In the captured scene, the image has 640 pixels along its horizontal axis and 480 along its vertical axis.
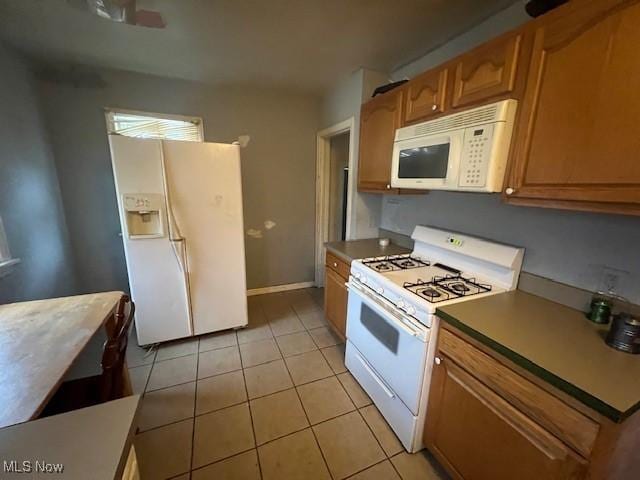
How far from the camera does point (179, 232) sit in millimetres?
2105

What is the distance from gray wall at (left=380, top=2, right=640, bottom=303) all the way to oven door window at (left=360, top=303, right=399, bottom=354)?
820mm

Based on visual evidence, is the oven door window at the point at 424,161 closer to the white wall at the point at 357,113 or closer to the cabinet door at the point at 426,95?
the cabinet door at the point at 426,95

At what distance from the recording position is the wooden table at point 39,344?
2.60ft

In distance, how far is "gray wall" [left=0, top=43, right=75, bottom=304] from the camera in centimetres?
174

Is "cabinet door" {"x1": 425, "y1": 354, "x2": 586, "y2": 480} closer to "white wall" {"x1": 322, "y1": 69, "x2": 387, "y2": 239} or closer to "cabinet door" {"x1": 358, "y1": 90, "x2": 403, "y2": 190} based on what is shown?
"cabinet door" {"x1": 358, "y1": 90, "x2": 403, "y2": 190}

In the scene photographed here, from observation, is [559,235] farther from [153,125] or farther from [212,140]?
[153,125]

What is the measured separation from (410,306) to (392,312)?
0.15m

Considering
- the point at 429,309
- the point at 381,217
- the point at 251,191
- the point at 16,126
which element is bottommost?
the point at 429,309

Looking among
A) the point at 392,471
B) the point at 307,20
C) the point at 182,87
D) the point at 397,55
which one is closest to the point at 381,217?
the point at 397,55

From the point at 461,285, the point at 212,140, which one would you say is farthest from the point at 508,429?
the point at 212,140

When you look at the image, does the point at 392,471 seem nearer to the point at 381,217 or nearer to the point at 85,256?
the point at 381,217

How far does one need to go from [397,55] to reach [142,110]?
2.36 meters

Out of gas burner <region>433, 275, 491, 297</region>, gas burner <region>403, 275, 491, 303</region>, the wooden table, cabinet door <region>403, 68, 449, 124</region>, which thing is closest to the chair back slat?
the wooden table

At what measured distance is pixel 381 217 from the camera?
2611 millimetres
